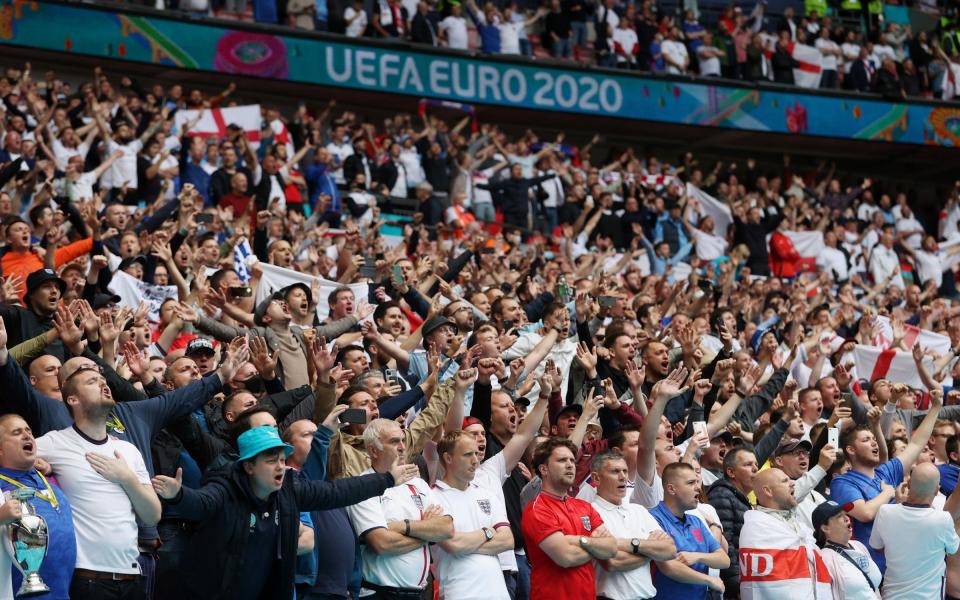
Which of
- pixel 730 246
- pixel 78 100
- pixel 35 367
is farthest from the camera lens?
pixel 730 246

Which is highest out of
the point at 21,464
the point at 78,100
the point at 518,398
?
the point at 78,100

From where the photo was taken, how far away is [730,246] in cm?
2092

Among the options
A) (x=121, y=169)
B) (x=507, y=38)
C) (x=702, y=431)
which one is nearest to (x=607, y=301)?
(x=702, y=431)

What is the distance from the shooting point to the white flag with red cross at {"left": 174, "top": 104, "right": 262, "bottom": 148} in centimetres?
1797

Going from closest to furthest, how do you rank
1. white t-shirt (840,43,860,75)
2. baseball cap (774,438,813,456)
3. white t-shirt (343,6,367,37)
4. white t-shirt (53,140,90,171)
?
baseball cap (774,438,813,456) → white t-shirt (53,140,90,171) → white t-shirt (343,6,367,37) → white t-shirt (840,43,860,75)

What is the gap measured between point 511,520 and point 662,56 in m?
17.6

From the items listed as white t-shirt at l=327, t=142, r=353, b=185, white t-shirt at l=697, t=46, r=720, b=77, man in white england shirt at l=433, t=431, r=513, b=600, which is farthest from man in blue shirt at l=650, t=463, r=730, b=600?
white t-shirt at l=697, t=46, r=720, b=77

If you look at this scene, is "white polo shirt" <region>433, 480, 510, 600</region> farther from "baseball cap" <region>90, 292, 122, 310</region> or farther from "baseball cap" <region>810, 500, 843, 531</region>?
"baseball cap" <region>90, 292, 122, 310</region>

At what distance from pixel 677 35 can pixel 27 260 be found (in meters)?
16.8

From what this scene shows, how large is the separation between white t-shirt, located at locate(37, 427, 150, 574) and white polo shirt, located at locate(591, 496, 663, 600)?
2.61 metres

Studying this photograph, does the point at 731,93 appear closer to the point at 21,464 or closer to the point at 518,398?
the point at 518,398

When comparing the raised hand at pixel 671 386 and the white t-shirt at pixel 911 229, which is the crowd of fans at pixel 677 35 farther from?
the raised hand at pixel 671 386

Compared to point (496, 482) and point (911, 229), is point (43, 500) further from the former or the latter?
point (911, 229)

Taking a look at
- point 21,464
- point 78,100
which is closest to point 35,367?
point 21,464
